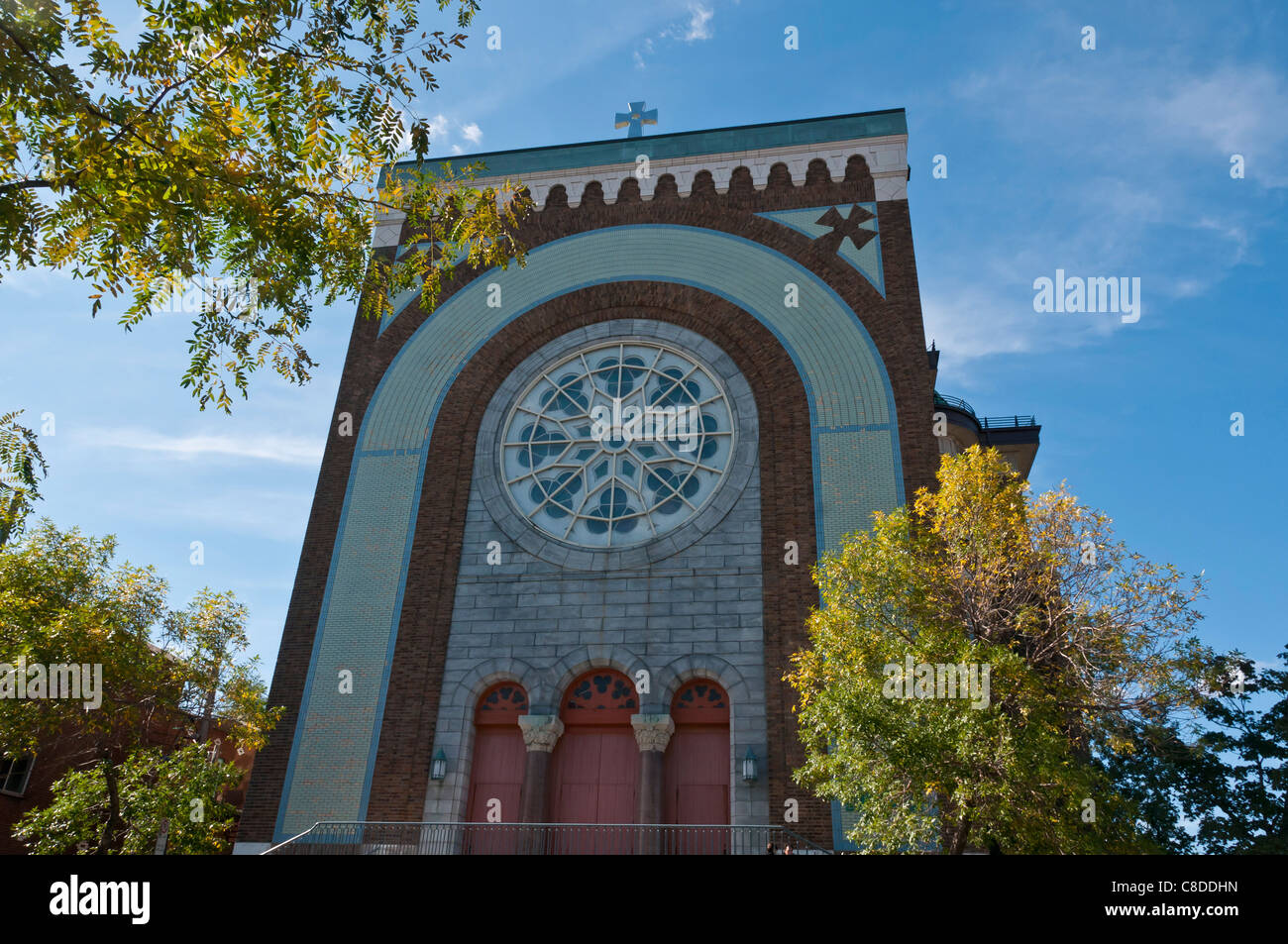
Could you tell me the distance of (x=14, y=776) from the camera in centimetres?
2602

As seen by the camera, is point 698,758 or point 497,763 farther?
point 497,763

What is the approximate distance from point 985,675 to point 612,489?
34.6 feet

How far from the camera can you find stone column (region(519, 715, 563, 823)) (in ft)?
59.3

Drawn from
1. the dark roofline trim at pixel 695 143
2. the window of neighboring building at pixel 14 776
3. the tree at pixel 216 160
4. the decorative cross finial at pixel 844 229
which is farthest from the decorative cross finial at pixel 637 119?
the window of neighboring building at pixel 14 776

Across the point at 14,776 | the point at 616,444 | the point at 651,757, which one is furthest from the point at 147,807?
the point at 14,776

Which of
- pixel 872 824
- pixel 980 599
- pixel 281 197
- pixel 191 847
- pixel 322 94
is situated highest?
pixel 322 94

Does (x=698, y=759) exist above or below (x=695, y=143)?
below

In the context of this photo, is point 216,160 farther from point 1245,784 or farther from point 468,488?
point 1245,784

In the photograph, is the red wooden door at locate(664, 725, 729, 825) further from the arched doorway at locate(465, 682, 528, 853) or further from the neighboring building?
the arched doorway at locate(465, 682, 528, 853)

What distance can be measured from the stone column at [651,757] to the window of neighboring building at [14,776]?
19235 millimetres
